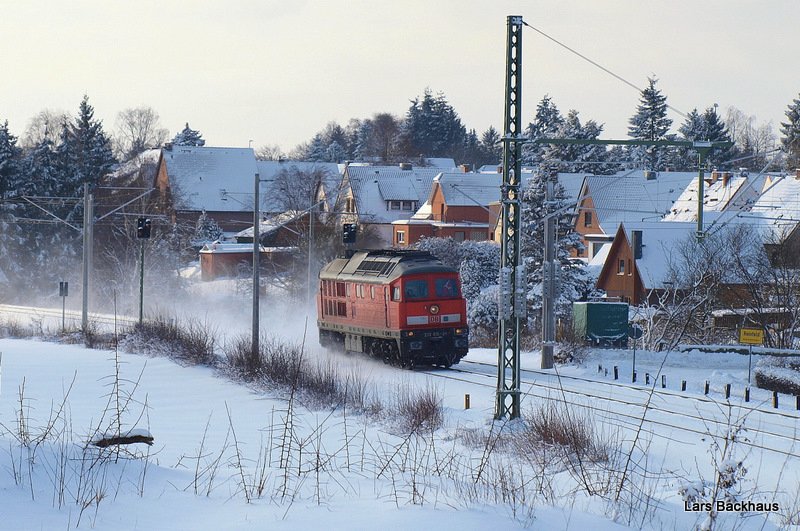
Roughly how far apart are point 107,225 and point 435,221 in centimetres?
2377

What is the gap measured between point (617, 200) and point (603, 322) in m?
42.5

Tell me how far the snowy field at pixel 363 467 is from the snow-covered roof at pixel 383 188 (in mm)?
57045

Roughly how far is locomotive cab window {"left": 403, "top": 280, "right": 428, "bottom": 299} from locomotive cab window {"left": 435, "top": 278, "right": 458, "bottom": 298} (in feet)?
1.42

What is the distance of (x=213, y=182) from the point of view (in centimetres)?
8875

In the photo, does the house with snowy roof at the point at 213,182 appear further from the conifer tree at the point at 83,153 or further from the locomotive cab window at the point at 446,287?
the locomotive cab window at the point at 446,287

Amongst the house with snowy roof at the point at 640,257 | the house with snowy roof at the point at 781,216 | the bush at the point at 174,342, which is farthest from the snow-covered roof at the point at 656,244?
the bush at the point at 174,342

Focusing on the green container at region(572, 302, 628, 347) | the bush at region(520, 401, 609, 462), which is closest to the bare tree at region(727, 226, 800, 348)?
the green container at region(572, 302, 628, 347)

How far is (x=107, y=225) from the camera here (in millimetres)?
70688

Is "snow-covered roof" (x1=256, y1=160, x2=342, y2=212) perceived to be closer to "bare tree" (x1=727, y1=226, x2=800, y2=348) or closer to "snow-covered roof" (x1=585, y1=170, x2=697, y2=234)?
"snow-covered roof" (x1=585, y1=170, x2=697, y2=234)

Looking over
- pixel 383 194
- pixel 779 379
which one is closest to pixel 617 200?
pixel 383 194

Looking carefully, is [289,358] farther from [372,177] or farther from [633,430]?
[372,177]

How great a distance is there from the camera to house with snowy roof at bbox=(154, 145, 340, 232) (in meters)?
85.1

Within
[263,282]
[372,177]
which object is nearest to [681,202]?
[372,177]

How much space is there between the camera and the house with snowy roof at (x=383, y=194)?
81375mm
